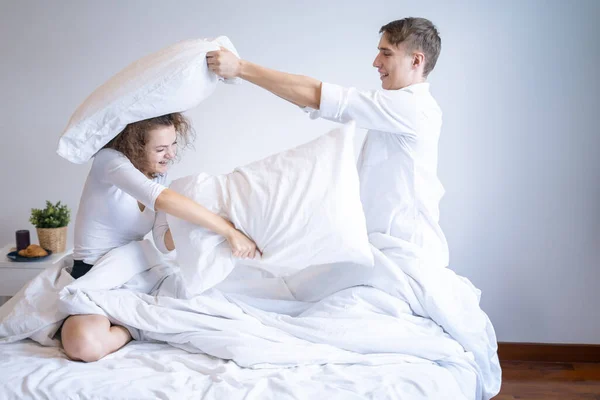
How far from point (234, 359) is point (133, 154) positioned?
0.70 m

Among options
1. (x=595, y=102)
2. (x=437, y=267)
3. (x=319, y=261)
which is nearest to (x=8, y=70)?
(x=319, y=261)

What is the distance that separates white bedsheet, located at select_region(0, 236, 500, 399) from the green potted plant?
835mm

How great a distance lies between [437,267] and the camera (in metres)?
1.88

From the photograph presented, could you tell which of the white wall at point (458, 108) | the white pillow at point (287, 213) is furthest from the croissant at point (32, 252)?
the white pillow at point (287, 213)

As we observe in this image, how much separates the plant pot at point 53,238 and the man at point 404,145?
1365mm

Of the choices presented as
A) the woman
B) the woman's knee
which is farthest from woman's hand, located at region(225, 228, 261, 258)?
the woman's knee

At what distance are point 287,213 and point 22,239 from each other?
1.55 m

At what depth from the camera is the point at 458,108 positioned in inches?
111

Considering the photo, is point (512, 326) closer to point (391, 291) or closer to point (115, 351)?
point (391, 291)

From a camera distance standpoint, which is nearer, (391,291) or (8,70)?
(391,291)

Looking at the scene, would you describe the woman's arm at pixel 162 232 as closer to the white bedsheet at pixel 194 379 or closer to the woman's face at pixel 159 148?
the woman's face at pixel 159 148

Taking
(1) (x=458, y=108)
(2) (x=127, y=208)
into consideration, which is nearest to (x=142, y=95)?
(2) (x=127, y=208)

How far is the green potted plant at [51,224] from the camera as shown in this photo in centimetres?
274

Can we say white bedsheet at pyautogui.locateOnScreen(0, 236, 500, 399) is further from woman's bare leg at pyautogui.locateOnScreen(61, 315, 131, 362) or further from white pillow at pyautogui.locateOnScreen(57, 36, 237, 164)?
white pillow at pyautogui.locateOnScreen(57, 36, 237, 164)
